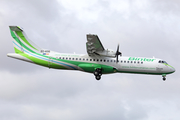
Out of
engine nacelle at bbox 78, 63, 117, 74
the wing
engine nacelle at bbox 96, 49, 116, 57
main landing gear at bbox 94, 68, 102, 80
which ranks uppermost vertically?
the wing

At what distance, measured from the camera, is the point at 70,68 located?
39.9m

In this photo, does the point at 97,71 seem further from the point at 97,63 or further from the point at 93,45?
the point at 93,45

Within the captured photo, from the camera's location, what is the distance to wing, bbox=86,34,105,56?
117 feet

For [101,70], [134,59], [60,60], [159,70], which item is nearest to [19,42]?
[60,60]

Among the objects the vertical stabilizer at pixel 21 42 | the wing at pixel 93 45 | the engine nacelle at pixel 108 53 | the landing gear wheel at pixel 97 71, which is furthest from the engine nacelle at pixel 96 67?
the vertical stabilizer at pixel 21 42

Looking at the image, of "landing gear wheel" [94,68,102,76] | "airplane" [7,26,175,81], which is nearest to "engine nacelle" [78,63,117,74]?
"airplane" [7,26,175,81]

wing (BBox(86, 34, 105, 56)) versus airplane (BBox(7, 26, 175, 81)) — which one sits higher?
wing (BBox(86, 34, 105, 56))

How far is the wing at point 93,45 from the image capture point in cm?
3574

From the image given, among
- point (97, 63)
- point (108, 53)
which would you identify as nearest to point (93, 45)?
point (108, 53)

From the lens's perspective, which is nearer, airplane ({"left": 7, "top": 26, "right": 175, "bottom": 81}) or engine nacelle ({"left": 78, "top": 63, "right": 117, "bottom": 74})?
engine nacelle ({"left": 78, "top": 63, "right": 117, "bottom": 74})

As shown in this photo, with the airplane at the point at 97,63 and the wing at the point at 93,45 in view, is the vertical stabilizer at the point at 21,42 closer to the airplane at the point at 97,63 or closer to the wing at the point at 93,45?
the airplane at the point at 97,63

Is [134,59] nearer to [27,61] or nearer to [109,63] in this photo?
[109,63]

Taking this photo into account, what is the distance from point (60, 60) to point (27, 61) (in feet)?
15.6

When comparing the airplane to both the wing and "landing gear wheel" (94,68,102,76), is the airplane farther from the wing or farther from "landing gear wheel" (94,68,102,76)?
the wing
